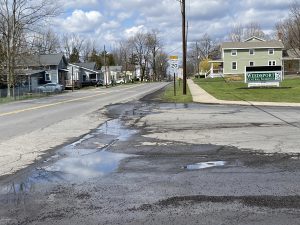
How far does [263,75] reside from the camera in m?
39.0

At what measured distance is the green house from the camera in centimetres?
8131

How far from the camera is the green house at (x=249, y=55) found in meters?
81.3

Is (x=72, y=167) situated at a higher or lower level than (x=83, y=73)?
lower

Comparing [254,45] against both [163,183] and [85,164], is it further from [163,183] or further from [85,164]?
[163,183]

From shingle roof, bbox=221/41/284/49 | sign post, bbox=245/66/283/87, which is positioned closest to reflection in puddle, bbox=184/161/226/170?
sign post, bbox=245/66/283/87

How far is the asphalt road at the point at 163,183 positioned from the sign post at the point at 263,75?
27.0 metres

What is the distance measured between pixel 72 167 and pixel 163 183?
2095 millimetres

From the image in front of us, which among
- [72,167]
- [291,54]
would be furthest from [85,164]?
[291,54]

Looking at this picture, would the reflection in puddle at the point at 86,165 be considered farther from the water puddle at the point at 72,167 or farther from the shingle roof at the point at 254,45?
the shingle roof at the point at 254,45

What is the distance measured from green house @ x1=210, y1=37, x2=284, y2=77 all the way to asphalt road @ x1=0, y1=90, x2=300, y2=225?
235ft

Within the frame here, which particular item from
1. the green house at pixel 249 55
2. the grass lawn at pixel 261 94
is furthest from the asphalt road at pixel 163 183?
the green house at pixel 249 55

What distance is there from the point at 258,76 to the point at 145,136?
28.5 m

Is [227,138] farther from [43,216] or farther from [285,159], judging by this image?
[43,216]

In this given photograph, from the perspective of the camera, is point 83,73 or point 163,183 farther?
point 83,73
